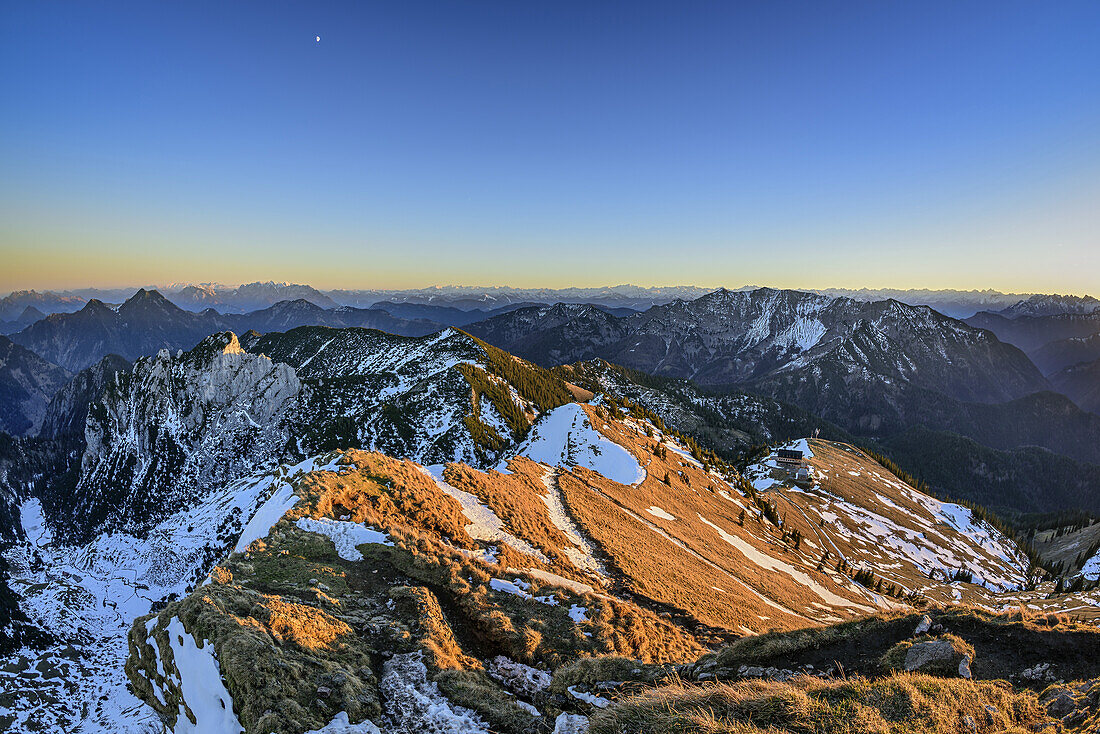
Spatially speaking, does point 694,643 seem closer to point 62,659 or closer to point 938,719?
point 938,719

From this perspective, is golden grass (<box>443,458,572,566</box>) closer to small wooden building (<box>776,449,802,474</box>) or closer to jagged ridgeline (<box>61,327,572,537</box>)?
jagged ridgeline (<box>61,327,572,537</box>)

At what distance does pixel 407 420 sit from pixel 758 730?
10098 cm

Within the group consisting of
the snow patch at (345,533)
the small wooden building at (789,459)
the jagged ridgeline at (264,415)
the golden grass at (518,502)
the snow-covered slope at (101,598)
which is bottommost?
the snow-covered slope at (101,598)

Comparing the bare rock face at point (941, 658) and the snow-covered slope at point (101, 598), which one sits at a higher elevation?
the bare rock face at point (941, 658)

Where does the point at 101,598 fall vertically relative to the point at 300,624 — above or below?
below

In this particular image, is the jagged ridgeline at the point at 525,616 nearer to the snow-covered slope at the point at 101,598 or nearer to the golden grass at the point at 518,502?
the golden grass at the point at 518,502

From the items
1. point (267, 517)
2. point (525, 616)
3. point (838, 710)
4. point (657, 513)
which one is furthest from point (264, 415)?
point (838, 710)

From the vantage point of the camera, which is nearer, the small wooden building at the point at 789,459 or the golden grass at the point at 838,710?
the golden grass at the point at 838,710

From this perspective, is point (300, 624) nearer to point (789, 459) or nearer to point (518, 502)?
point (518, 502)

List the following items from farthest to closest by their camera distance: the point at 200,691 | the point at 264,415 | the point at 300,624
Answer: the point at 264,415
the point at 300,624
the point at 200,691

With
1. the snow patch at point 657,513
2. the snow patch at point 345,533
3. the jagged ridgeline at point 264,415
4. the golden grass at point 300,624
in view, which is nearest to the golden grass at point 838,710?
the golden grass at point 300,624

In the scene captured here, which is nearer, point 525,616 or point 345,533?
point 525,616

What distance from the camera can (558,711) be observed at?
11320 mm

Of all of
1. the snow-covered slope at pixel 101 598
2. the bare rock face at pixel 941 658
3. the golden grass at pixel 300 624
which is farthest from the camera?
the snow-covered slope at pixel 101 598
